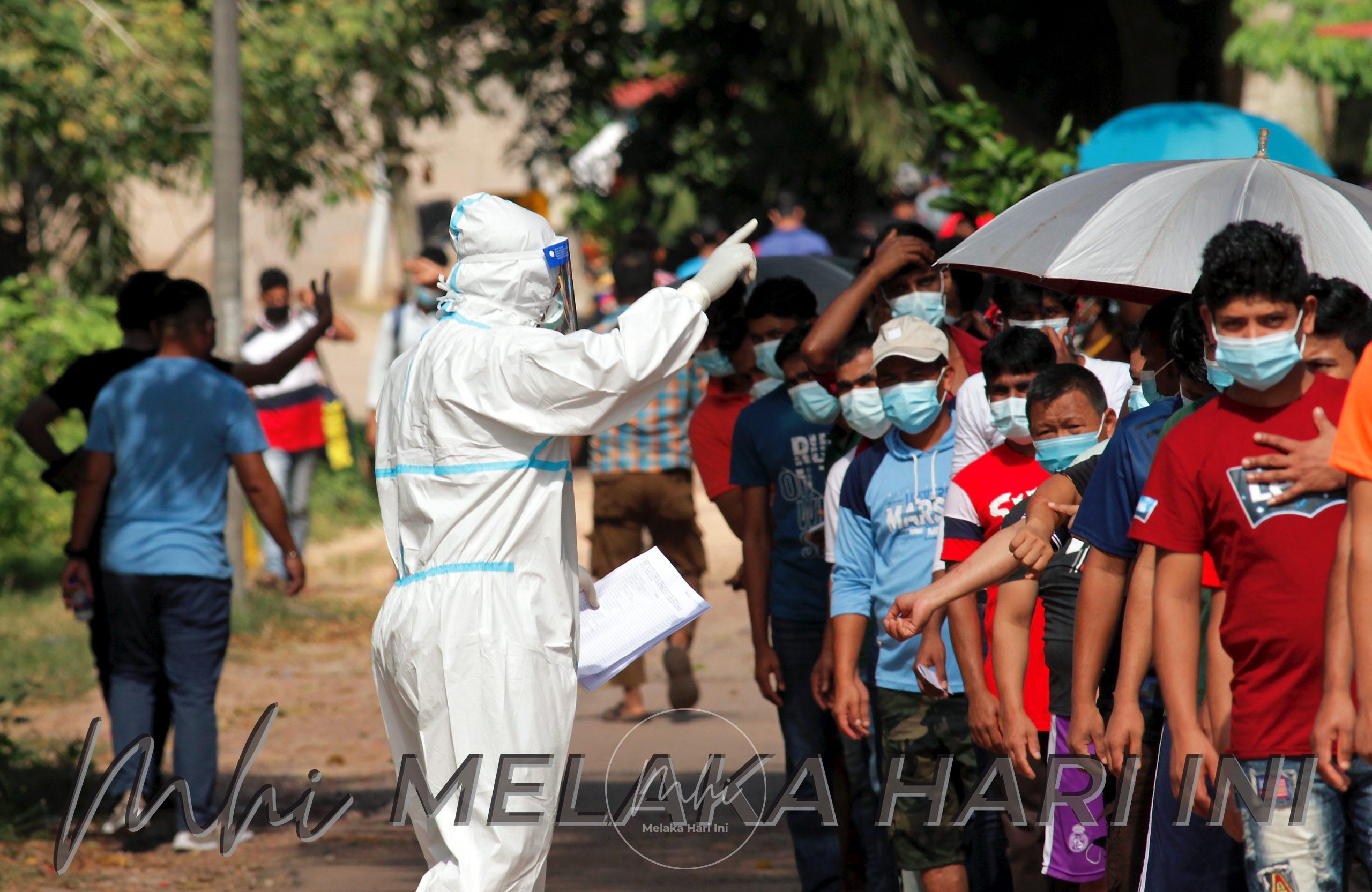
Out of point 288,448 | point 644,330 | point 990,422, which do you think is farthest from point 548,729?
point 288,448

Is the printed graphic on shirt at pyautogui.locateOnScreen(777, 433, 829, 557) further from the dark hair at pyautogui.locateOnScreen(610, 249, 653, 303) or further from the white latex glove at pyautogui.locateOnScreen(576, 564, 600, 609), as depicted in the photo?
the dark hair at pyautogui.locateOnScreen(610, 249, 653, 303)

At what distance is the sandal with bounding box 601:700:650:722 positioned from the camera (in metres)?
8.57

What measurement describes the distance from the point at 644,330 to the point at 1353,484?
1562 mm

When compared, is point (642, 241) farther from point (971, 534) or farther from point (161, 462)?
point (971, 534)

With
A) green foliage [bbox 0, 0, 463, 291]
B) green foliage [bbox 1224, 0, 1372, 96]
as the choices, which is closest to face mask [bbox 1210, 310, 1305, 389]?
green foliage [bbox 1224, 0, 1372, 96]

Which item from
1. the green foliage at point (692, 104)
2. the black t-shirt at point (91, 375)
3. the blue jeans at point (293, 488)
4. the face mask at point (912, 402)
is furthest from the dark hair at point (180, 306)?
the green foliage at point (692, 104)

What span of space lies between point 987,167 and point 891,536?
359 cm

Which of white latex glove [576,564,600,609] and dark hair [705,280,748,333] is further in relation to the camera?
dark hair [705,280,748,333]

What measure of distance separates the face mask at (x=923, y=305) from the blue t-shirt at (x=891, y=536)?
2.35 ft

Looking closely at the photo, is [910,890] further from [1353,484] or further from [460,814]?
[1353,484]

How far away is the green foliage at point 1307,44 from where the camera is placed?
11078mm

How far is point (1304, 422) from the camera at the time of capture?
3.33 meters

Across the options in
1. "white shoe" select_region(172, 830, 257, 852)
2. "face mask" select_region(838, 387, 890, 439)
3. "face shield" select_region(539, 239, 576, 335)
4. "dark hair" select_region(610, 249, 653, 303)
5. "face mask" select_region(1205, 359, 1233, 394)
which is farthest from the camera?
"dark hair" select_region(610, 249, 653, 303)

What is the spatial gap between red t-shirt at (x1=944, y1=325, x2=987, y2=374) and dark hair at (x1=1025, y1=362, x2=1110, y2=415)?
106 centimetres
